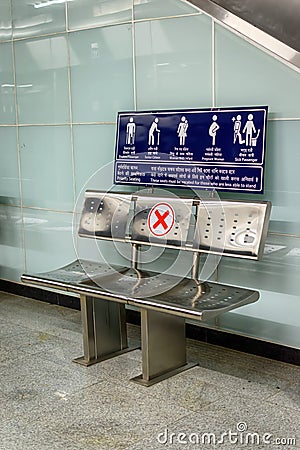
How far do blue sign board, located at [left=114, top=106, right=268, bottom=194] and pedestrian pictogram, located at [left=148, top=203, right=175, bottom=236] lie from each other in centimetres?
25

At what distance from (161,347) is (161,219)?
0.80 metres

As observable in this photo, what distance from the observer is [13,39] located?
528 cm

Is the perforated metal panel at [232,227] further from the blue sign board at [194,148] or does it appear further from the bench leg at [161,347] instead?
the bench leg at [161,347]

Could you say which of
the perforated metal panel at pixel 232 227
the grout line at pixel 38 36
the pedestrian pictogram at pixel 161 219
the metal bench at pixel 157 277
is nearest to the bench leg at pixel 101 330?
the metal bench at pixel 157 277

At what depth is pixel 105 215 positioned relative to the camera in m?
4.26

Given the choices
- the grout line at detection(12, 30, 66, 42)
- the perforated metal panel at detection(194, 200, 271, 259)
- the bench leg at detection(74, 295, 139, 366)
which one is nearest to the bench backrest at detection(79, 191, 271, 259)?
the perforated metal panel at detection(194, 200, 271, 259)

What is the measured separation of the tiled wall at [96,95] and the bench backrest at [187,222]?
1.02 ft

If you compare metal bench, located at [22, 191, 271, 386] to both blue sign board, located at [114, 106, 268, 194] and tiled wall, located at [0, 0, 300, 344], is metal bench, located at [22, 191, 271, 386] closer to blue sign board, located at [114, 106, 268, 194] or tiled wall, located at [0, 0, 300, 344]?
blue sign board, located at [114, 106, 268, 194]

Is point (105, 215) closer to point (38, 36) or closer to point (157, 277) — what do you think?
point (157, 277)

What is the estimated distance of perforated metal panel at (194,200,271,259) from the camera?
3.54 meters

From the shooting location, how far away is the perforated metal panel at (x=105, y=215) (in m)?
4.17

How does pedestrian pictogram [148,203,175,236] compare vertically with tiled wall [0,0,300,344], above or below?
below

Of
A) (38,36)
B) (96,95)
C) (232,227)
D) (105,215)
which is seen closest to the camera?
(232,227)

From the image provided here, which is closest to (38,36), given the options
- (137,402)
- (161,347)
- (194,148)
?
(194,148)
